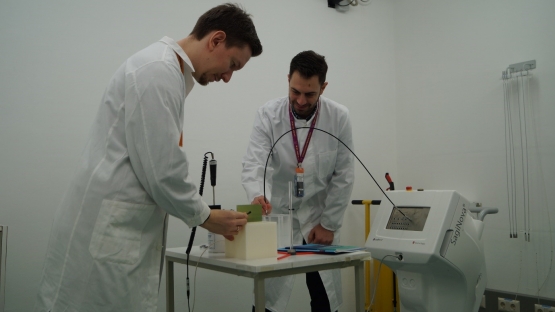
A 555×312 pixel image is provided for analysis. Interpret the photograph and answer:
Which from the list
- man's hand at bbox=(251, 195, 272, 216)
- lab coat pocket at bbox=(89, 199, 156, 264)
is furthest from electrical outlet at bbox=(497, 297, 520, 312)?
lab coat pocket at bbox=(89, 199, 156, 264)

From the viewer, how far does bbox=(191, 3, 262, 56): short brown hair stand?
1353 mm

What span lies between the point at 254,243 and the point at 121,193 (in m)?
0.55

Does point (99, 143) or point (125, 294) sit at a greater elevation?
point (99, 143)

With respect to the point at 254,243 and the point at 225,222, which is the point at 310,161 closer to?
→ the point at 254,243

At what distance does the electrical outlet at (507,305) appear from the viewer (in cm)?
281

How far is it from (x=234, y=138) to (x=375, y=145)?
1249 mm

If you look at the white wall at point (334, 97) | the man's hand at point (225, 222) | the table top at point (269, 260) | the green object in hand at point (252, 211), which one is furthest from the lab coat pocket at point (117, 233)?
the white wall at point (334, 97)

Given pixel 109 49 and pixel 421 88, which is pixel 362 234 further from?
pixel 109 49

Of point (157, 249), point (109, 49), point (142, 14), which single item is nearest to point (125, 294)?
point (157, 249)

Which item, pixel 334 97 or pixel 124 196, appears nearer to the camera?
pixel 124 196

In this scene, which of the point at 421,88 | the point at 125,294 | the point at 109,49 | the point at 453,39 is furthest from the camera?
the point at 421,88

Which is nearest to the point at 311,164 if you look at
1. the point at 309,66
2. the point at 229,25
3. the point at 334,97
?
the point at 309,66

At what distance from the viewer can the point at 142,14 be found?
106 inches

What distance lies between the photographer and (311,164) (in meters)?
2.29
